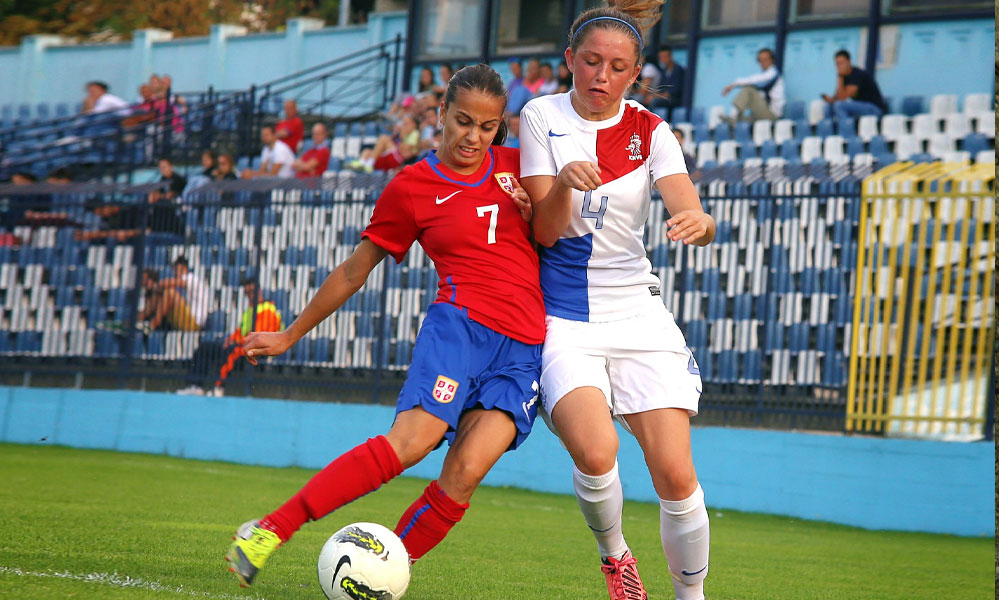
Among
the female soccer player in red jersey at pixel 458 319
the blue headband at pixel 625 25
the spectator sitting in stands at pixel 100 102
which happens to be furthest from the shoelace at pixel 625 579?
the spectator sitting in stands at pixel 100 102

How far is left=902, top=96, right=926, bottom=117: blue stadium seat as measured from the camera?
48.7ft

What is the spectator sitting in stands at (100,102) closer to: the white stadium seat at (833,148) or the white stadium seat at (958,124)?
the white stadium seat at (833,148)

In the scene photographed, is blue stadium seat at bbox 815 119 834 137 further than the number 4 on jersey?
Yes

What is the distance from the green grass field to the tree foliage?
27.4 m

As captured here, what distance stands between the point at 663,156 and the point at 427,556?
8.51ft

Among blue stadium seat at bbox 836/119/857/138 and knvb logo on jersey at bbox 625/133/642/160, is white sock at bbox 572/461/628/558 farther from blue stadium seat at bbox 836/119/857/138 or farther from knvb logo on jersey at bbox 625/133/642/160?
blue stadium seat at bbox 836/119/857/138

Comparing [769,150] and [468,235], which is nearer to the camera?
[468,235]

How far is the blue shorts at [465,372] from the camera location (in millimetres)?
4223

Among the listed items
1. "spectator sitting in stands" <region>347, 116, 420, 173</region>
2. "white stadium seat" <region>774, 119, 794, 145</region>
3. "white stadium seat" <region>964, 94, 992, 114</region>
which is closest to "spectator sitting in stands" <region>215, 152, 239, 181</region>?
"spectator sitting in stands" <region>347, 116, 420, 173</region>

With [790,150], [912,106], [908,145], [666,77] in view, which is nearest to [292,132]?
[666,77]

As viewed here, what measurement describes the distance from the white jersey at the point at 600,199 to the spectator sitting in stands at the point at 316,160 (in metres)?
11.7

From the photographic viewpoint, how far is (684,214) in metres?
4.16

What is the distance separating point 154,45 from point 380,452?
77.8ft

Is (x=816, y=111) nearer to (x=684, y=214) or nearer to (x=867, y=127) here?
(x=867, y=127)
